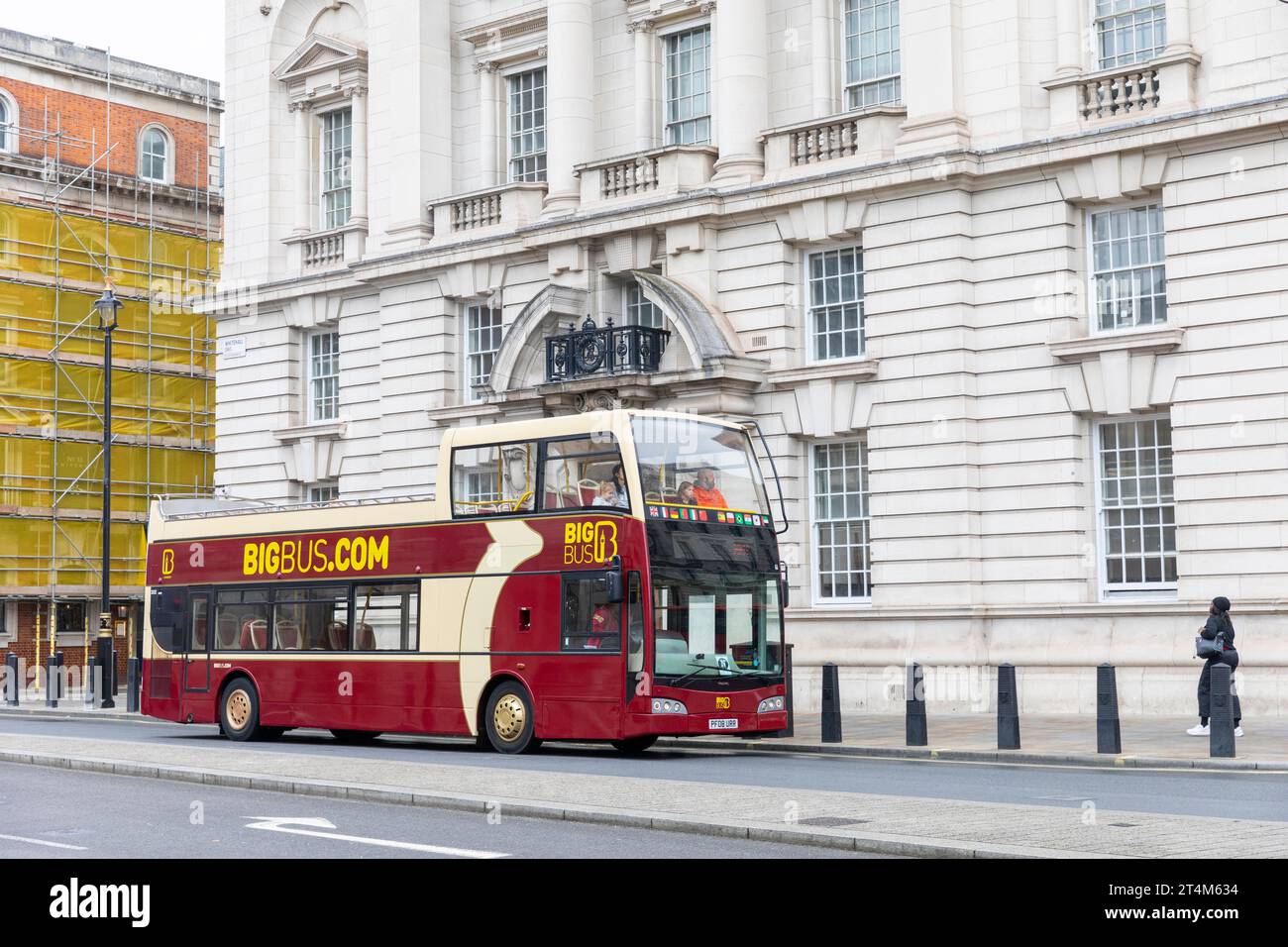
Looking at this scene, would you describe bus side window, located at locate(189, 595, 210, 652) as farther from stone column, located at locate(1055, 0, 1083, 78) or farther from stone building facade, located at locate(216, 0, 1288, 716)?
stone column, located at locate(1055, 0, 1083, 78)

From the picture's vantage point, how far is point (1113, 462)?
2516cm

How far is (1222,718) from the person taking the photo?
57.4ft

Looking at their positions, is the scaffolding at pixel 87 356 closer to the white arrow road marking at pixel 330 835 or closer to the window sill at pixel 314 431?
the window sill at pixel 314 431

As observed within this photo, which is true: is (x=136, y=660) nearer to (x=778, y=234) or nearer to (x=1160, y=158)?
(x=778, y=234)

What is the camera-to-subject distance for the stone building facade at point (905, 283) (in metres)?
23.8

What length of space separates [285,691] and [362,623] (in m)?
1.70

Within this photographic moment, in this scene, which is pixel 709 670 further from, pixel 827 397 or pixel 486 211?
pixel 486 211

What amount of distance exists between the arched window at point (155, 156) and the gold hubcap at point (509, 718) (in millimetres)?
32518

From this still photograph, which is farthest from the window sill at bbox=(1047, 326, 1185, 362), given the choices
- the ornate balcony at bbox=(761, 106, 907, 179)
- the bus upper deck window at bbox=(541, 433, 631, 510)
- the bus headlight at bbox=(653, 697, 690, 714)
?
the bus headlight at bbox=(653, 697, 690, 714)

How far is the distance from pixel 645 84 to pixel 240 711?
555 inches

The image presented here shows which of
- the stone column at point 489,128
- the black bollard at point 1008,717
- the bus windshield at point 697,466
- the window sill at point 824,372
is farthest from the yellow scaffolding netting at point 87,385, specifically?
the black bollard at point 1008,717

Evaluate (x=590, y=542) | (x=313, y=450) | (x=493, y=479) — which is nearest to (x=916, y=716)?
(x=590, y=542)

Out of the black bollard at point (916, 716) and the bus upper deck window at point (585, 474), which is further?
the black bollard at point (916, 716)

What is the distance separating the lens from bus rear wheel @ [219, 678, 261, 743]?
23.0 meters
